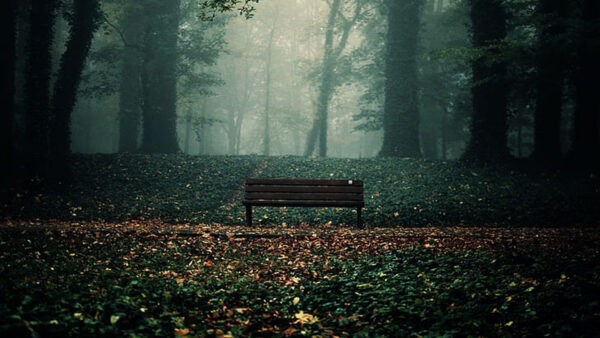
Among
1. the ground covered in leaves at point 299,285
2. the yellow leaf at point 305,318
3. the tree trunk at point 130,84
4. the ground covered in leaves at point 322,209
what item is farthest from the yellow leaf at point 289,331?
the tree trunk at point 130,84

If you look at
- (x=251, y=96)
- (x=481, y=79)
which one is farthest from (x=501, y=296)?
(x=251, y=96)

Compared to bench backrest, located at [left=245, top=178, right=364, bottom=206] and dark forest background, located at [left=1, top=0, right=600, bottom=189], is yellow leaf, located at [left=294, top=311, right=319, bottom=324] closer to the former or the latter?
bench backrest, located at [left=245, top=178, right=364, bottom=206]

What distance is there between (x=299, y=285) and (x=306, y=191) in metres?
4.04

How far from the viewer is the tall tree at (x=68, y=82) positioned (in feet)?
39.1

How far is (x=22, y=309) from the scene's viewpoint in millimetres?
2906

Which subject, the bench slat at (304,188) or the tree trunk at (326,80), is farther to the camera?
the tree trunk at (326,80)

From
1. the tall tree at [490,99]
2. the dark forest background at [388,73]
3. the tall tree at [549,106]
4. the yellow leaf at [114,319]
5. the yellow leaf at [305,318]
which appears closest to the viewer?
the yellow leaf at [114,319]

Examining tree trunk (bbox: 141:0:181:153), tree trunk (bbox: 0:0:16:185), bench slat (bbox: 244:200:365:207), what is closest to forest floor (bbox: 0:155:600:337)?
bench slat (bbox: 244:200:365:207)

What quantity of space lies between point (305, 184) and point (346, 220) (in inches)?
59.2

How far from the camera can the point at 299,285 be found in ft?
15.6

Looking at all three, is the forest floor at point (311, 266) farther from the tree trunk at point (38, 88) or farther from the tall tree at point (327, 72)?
the tall tree at point (327, 72)

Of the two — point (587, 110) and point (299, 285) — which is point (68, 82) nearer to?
point (299, 285)

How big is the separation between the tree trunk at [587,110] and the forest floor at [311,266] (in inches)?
61.5

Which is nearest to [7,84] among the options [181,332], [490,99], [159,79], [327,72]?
[159,79]
